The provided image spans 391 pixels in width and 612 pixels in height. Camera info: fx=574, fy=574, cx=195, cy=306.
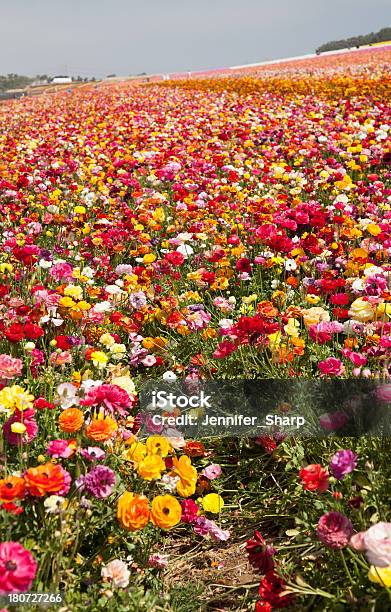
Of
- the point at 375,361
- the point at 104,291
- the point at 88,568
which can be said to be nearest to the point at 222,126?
the point at 104,291

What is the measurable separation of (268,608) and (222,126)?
32.0 ft

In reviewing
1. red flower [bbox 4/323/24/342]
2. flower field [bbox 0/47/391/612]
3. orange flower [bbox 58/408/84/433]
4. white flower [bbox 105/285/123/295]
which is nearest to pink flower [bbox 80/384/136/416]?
flower field [bbox 0/47/391/612]

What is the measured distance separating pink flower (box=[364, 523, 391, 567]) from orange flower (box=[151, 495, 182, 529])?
671 mm

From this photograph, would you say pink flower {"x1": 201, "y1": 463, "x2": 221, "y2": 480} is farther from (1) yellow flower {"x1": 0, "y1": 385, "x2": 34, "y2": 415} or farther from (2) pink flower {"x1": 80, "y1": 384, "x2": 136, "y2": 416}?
(1) yellow flower {"x1": 0, "y1": 385, "x2": 34, "y2": 415}

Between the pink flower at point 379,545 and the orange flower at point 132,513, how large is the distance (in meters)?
0.73

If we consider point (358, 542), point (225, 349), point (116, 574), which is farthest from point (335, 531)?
point (225, 349)

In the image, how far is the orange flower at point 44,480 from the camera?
183 cm

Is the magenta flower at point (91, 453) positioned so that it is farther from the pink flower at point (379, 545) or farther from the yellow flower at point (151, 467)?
the pink flower at point (379, 545)

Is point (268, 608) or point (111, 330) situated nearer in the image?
point (268, 608)

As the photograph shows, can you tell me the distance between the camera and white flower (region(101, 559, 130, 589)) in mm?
2070

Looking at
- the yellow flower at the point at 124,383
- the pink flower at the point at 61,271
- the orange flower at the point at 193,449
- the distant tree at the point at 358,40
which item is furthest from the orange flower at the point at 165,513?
the distant tree at the point at 358,40

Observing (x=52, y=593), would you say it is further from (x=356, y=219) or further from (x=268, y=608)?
(x=356, y=219)

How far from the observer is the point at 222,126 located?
1068 cm

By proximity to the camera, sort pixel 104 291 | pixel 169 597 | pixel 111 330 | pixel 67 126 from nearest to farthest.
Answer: pixel 169 597
pixel 111 330
pixel 104 291
pixel 67 126
